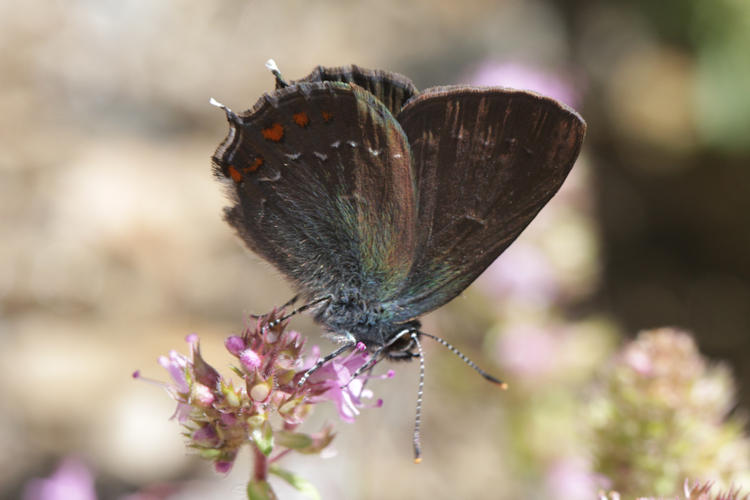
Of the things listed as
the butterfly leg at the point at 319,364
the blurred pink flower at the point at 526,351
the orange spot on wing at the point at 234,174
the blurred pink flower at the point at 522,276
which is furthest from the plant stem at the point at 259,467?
the blurred pink flower at the point at 522,276

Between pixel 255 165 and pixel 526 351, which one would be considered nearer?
pixel 255 165

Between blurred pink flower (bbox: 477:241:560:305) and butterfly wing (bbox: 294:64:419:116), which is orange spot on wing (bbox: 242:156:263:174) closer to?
butterfly wing (bbox: 294:64:419:116)

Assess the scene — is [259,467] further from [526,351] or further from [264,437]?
[526,351]

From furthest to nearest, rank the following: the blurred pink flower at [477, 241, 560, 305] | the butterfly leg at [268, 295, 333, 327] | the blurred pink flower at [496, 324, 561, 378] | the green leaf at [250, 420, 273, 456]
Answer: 1. the blurred pink flower at [477, 241, 560, 305]
2. the blurred pink flower at [496, 324, 561, 378]
3. the butterfly leg at [268, 295, 333, 327]
4. the green leaf at [250, 420, 273, 456]

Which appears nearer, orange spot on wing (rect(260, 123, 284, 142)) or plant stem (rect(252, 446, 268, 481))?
plant stem (rect(252, 446, 268, 481))

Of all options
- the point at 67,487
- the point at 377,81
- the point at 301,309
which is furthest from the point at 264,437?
the point at 67,487

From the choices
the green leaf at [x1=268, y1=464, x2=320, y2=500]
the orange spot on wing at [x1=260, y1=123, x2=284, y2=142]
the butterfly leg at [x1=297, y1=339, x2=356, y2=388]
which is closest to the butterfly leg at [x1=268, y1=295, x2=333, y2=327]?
the butterfly leg at [x1=297, y1=339, x2=356, y2=388]

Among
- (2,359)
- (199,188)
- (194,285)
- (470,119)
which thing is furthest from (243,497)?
(199,188)
